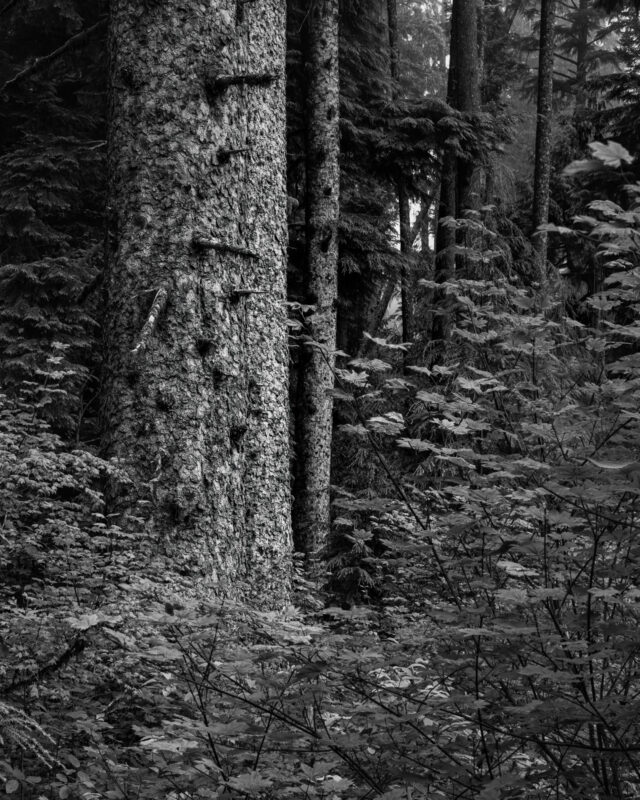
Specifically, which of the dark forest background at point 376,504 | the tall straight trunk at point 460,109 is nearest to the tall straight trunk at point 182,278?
the dark forest background at point 376,504

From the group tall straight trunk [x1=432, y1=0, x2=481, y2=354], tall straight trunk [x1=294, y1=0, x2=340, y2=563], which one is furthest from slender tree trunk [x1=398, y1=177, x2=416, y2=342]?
tall straight trunk [x1=294, y1=0, x2=340, y2=563]

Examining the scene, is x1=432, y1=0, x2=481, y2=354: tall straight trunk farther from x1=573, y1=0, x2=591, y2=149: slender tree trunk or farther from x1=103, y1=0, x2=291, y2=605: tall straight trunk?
x1=573, y1=0, x2=591, y2=149: slender tree trunk

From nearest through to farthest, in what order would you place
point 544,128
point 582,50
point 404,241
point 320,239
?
point 320,239, point 404,241, point 544,128, point 582,50

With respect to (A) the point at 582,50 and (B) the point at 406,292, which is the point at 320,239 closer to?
(B) the point at 406,292

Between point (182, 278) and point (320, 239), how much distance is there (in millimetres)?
5090

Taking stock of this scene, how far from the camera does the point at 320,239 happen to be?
9.69 m

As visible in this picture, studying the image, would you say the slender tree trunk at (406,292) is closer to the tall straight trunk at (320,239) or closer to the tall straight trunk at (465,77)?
the tall straight trunk at (465,77)

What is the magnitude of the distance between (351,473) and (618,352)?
685 cm

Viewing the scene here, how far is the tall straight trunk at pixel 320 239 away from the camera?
30.8 ft

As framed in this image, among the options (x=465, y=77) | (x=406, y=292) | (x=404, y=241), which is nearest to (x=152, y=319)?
(x=465, y=77)

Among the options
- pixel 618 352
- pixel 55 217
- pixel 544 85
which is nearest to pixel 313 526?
pixel 55 217

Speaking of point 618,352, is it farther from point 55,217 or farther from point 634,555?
point 634,555

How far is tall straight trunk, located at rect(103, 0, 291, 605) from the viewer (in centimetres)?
466

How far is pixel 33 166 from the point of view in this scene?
33.8 ft
